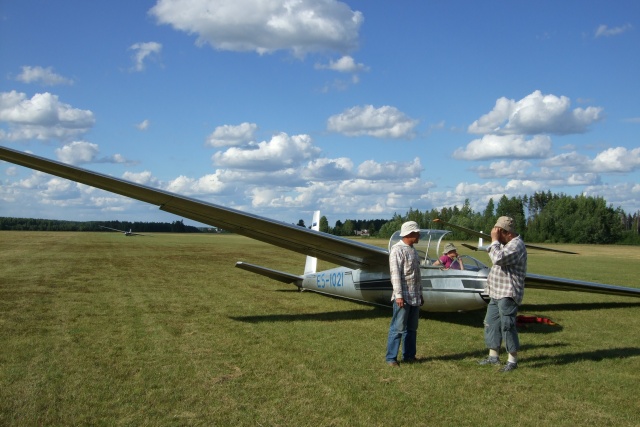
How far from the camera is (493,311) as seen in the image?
649 centimetres

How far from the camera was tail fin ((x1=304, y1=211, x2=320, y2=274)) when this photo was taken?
13578 mm

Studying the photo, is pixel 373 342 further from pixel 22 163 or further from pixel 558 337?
pixel 22 163

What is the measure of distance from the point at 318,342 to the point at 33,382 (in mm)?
3789

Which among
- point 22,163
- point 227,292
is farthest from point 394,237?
point 22,163

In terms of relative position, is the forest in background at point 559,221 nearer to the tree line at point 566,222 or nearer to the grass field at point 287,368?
the tree line at point 566,222

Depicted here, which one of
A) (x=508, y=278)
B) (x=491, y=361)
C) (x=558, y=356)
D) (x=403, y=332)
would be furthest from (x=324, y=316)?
(x=508, y=278)

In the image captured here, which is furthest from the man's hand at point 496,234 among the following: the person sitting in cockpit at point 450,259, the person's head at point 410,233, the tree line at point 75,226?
the tree line at point 75,226

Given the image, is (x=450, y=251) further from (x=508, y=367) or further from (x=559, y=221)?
(x=559, y=221)

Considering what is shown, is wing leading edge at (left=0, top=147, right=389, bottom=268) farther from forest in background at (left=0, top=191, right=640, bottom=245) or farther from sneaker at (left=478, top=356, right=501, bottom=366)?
forest in background at (left=0, top=191, right=640, bottom=245)

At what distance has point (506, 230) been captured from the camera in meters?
6.28

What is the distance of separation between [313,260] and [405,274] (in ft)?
23.8

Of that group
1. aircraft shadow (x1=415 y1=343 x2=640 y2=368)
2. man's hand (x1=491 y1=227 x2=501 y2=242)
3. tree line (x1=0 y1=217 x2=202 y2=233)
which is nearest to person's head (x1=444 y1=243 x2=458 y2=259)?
aircraft shadow (x1=415 y1=343 x2=640 y2=368)

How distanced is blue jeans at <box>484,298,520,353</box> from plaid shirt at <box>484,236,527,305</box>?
99 mm

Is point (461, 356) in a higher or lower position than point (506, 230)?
lower
